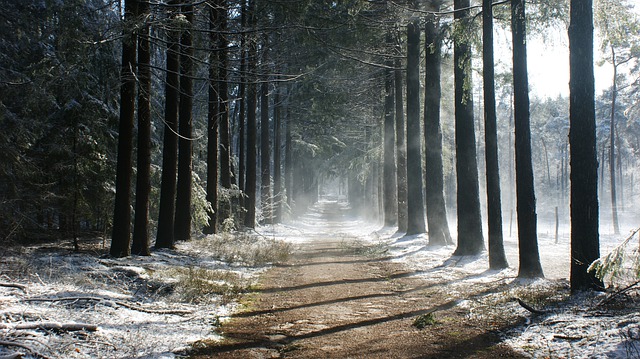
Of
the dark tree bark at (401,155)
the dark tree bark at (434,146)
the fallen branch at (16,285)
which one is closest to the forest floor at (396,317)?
the fallen branch at (16,285)

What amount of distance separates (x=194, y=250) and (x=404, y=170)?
1193 centimetres

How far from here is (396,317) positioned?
23.7ft

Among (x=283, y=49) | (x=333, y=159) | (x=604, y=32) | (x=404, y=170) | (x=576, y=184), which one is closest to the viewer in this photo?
(x=576, y=184)

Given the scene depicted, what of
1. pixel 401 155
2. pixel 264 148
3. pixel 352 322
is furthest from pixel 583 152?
pixel 264 148

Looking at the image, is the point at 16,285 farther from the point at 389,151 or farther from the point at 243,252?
the point at 389,151

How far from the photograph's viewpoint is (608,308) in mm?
6273

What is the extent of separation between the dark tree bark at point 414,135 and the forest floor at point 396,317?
7.30m

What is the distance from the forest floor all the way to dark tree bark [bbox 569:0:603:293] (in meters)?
0.73

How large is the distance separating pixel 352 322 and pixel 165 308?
2.93 meters

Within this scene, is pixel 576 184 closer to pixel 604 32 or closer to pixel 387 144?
pixel 604 32

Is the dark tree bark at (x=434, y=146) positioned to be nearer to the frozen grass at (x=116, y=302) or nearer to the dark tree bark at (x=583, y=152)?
the frozen grass at (x=116, y=302)

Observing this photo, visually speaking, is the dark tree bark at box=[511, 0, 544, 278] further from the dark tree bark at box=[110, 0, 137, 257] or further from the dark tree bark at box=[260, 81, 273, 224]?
the dark tree bark at box=[260, 81, 273, 224]

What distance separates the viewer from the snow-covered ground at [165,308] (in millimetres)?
5012

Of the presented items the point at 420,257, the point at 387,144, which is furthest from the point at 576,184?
the point at 387,144
